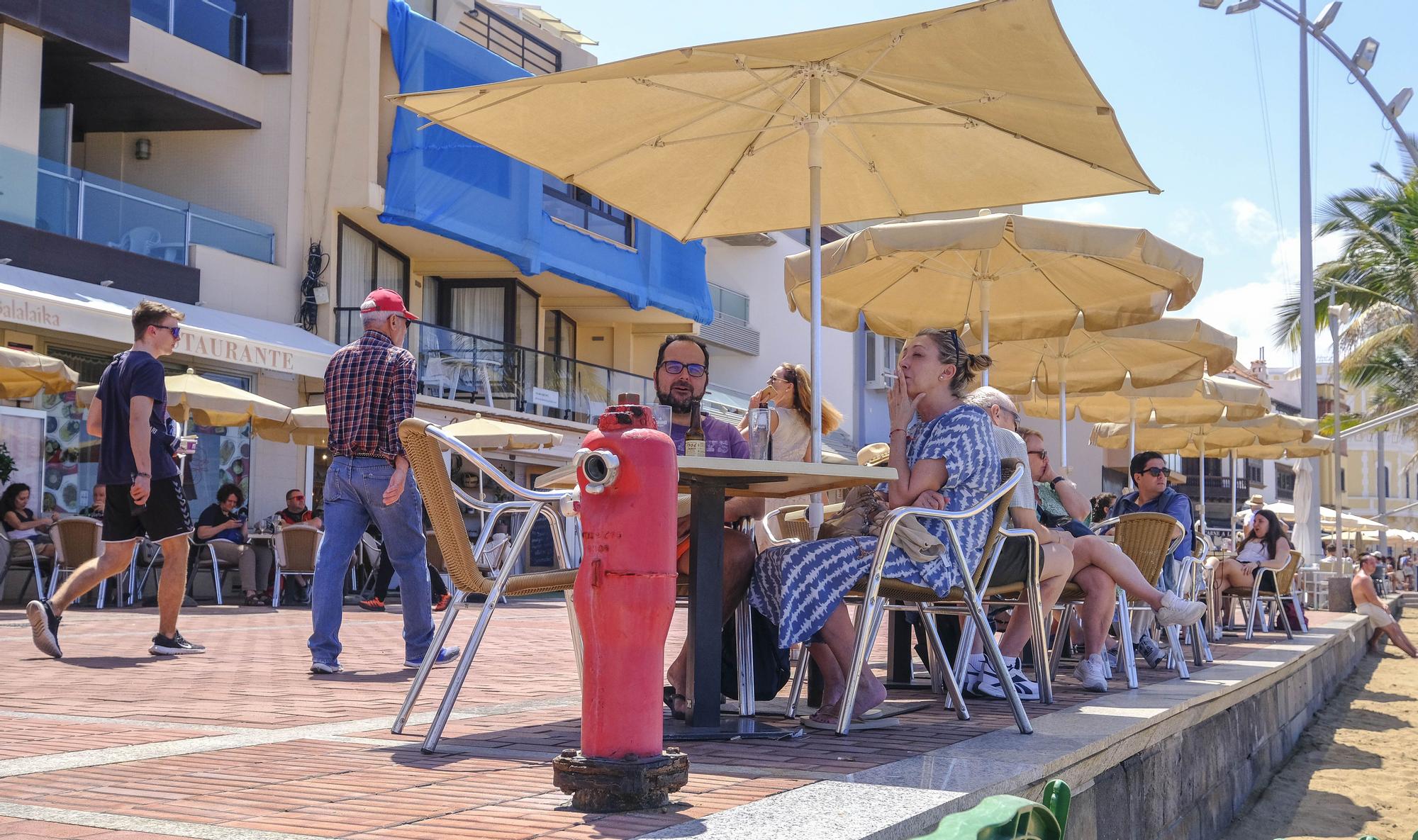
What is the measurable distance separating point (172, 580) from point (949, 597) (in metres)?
4.75

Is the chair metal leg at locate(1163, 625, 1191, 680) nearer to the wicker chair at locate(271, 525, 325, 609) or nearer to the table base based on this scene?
the table base

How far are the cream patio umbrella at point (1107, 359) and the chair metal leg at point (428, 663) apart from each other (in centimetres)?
820

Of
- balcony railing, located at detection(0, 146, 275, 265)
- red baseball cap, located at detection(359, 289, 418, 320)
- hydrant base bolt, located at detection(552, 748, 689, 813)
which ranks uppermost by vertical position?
balcony railing, located at detection(0, 146, 275, 265)

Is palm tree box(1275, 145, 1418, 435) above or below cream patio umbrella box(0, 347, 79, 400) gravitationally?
above

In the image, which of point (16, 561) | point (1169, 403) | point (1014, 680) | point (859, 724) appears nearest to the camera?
point (859, 724)

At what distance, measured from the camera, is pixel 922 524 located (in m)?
4.79

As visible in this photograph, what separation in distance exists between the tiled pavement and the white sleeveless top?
1207mm

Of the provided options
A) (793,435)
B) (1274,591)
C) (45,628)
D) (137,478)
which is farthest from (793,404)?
(1274,591)

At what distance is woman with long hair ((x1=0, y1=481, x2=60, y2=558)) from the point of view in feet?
44.4

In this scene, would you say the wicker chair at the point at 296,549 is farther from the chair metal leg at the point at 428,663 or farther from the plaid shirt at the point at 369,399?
the chair metal leg at the point at 428,663

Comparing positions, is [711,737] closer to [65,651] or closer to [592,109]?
[592,109]

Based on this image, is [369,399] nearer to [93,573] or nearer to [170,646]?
[93,573]

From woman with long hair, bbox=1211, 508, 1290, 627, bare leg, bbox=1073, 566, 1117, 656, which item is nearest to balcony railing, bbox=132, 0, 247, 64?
woman with long hair, bbox=1211, 508, 1290, 627

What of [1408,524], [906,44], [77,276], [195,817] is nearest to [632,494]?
[195,817]
